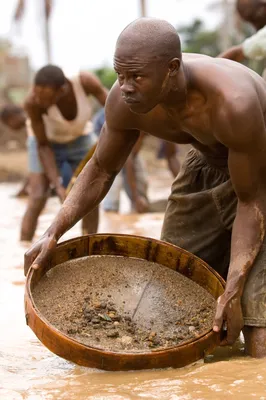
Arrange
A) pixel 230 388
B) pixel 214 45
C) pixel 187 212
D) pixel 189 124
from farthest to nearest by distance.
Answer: pixel 214 45
pixel 187 212
pixel 189 124
pixel 230 388

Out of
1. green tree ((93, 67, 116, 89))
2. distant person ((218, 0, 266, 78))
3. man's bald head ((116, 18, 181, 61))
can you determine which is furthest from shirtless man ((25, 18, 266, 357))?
green tree ((93, 67, 116, 89))

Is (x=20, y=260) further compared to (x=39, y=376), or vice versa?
(x=20, y=260)

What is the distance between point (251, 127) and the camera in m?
2.88

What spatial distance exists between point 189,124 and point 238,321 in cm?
80

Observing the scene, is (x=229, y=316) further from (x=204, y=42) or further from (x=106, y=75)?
(x=204, y=42)

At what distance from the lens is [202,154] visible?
3549mm

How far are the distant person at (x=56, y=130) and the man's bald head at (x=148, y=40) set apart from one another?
9.70ft

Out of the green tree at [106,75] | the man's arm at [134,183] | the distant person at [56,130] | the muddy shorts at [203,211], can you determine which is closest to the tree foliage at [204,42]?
the green tree at [106,75]

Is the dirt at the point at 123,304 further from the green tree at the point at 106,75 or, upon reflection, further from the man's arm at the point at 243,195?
the green tree at the point at 106,75

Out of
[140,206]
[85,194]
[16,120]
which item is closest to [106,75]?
[16,120]

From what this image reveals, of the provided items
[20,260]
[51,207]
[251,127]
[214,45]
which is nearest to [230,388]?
[251,127]

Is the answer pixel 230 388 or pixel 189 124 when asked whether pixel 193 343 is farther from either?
pixel 189 124

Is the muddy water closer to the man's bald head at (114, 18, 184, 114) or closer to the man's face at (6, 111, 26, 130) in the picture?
the man's bald head at (114, 18, 184, 114)

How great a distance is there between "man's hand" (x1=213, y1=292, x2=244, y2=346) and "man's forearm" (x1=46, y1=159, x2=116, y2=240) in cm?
76
